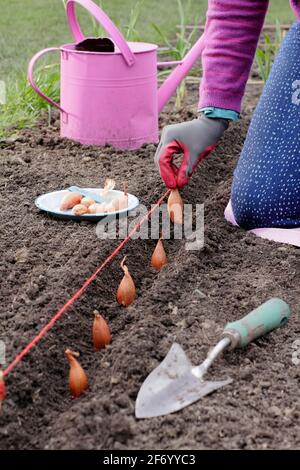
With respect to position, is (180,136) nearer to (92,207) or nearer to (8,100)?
(92,207)

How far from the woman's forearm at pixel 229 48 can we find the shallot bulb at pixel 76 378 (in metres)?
1.07

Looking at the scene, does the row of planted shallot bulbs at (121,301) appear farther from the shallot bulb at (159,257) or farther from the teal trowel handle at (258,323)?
the teal trowel handle at (258,323)

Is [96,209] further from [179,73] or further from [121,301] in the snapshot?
[179,73]

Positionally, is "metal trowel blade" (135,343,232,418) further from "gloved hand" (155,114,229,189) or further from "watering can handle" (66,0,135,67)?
"watering can handle" (66,0,135,67)

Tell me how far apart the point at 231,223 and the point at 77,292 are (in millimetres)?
630

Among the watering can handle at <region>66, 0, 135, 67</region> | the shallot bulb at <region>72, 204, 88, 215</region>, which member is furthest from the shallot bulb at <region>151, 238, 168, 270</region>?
the watering can handle at <region>66, 0, 135, 67</region>

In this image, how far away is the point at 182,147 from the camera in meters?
2.16

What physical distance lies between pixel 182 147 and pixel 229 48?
343mm


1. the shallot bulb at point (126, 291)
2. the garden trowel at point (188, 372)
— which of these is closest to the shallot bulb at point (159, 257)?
the shallot bulb at point (126, 291)

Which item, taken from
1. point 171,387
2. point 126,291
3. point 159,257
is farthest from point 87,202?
point 171,387

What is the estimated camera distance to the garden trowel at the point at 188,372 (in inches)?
56.2

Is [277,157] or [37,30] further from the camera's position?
[37,30]

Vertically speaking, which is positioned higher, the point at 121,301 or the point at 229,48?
the point at 229,48

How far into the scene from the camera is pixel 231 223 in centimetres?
230
